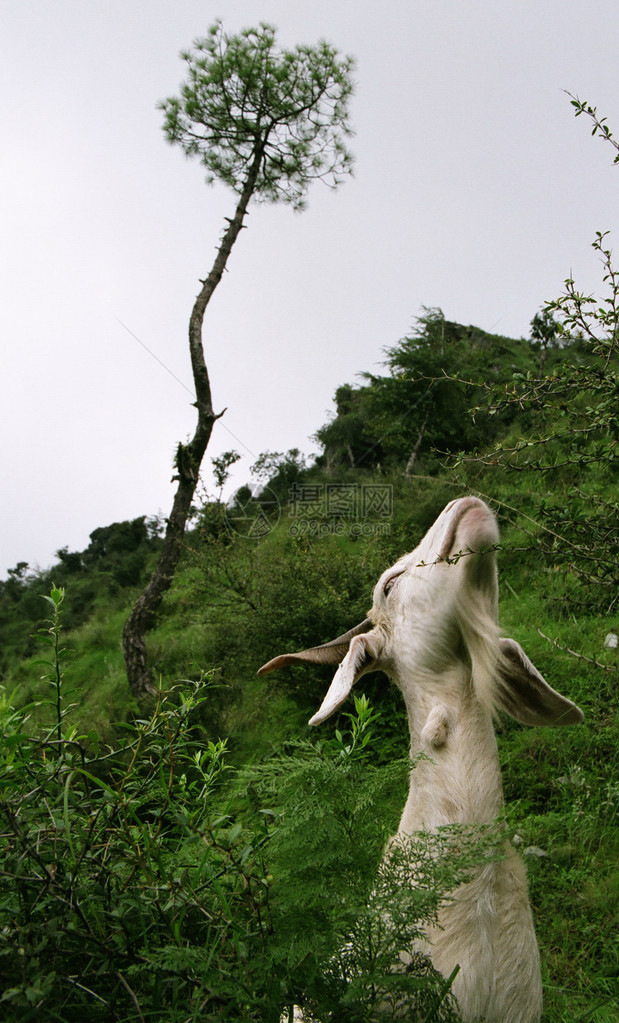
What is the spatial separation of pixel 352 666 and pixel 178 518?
7294mm

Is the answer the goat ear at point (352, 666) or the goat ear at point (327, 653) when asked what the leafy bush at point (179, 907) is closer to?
the goat ear at point (352, 666)

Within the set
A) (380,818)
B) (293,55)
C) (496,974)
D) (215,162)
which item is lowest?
(496,974)

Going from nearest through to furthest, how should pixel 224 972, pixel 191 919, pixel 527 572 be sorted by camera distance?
pixel 224 972, pixel 191 919, pixel 527 572

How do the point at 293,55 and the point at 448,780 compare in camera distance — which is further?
the point at 293,55

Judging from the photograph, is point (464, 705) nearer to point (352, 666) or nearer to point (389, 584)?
point (352, 666)

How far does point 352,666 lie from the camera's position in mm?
2072

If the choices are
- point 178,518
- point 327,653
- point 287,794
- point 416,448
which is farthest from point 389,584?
point 416,448

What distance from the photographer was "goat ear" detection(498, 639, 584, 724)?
2057 mm

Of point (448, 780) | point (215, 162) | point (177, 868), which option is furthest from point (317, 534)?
point (177, 868)

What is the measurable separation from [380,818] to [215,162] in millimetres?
11642

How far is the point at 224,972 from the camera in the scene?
875 mm

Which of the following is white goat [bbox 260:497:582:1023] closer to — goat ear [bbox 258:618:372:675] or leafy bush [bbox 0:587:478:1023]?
goat ear [bbox 258:618:372:675]

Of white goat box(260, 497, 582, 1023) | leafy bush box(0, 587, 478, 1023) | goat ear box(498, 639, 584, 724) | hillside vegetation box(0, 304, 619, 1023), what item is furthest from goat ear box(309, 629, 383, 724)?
leafy bush box(0, 587, 478, 1023)

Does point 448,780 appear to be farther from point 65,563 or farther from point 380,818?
point 65,563
